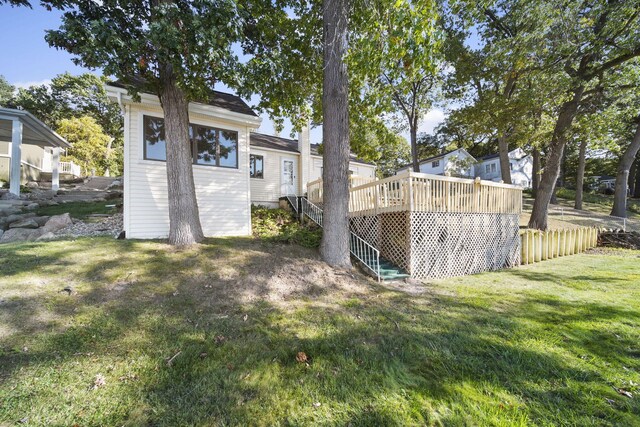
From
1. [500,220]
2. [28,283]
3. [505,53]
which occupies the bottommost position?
[28,283]

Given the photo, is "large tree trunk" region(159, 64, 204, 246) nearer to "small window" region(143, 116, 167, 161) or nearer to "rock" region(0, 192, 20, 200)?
"small window" region(143, 116, 167, 161)

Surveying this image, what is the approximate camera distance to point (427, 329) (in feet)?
11.7

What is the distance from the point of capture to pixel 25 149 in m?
16.2

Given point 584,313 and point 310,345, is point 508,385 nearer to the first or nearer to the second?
point 310,345

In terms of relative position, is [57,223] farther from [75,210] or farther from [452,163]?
[452,163]

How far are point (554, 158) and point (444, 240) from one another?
965 cm

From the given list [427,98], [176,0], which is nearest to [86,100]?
[176,0]

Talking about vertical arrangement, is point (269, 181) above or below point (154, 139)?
below

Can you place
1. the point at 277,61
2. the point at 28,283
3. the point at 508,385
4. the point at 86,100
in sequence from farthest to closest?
the point at 86,100
the point at 277,61
the point at 28,283
the point at 508,385

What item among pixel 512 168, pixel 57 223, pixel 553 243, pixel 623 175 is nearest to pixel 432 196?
pixel 553 243

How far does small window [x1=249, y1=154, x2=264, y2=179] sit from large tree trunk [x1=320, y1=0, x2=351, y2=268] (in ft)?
26.0

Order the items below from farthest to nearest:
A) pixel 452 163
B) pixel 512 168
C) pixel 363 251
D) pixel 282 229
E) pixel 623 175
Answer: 1. pixel 512 168
2. pixel 452 163
3. pixel 623 175
4. pixel 282 229
5. pixel 363 251

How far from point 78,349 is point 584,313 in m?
6.86

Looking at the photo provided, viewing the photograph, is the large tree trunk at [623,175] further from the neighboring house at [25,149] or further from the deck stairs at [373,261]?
the neighboring house at [25,149]
